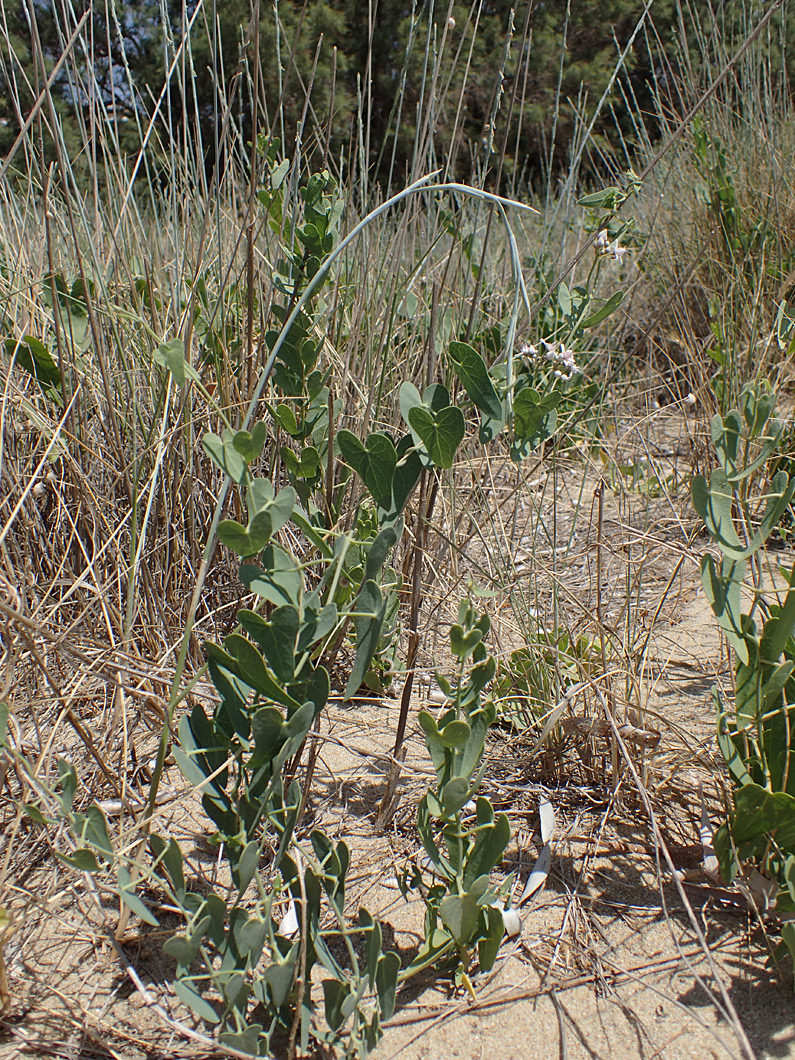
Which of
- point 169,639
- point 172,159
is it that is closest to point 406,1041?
point 169,639

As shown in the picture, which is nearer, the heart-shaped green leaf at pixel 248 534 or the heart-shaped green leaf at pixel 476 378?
the heart-shaped green leaf at pixel 248 534

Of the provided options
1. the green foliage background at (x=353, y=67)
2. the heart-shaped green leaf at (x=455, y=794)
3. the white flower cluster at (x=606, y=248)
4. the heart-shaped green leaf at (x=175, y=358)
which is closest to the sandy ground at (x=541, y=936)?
the heart-shaped green leaf at (x=455, y=794)

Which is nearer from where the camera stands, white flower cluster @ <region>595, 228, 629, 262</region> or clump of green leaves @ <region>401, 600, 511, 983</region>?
clump of green leaves @ <region>401, 600, 511, 983</region>

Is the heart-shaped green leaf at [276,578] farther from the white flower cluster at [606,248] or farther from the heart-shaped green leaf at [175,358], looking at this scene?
the white flower cluster at [606,248]

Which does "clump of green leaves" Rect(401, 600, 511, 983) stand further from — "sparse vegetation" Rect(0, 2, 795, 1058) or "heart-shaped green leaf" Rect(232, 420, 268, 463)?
"heart-shaped green leaf" Rect(232, 420, 268, 463)

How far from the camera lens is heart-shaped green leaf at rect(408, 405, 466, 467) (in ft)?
2.14

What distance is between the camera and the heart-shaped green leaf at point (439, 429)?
2.14ft

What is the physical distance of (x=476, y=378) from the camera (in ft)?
2.25

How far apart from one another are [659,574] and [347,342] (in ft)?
2.52

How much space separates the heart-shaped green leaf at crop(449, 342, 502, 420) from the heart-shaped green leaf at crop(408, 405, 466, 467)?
46 mm

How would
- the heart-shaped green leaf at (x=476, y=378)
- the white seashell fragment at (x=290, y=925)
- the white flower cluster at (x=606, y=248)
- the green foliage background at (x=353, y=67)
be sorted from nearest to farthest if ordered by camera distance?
the heart-shaped green leaf at (x=476, y=378), the white seashell fragment at (x=290, y=925), the white flower cluster at (x=606, y=248), the green foliage background at (x=353, y=67)

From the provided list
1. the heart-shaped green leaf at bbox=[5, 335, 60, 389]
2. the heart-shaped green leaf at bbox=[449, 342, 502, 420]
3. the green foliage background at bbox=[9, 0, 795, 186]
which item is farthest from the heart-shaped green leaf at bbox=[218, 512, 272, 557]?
the heart-shaped green leaf at bbox=[5, 335, 60, 389]

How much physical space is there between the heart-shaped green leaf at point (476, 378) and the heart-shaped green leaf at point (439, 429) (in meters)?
0.05

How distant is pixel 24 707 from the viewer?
1062 mm
